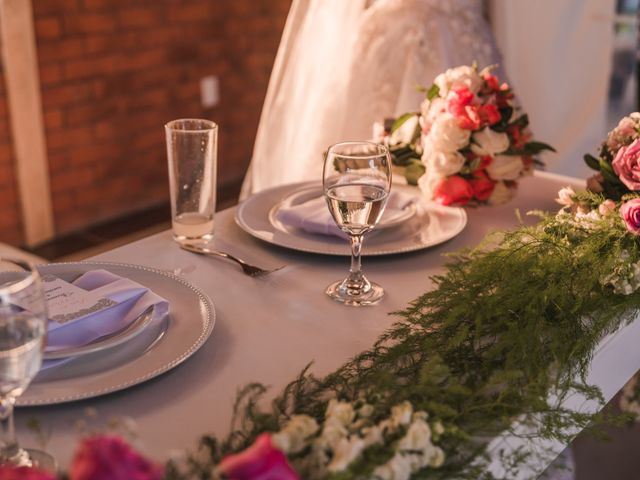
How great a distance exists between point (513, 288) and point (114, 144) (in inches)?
106

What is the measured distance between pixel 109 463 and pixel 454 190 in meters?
0.94

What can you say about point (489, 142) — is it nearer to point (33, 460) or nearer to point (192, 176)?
point (192, 176)

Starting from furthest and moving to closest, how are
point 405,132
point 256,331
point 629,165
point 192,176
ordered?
point 405,132, point 192,176, point 629,165, point 256,331

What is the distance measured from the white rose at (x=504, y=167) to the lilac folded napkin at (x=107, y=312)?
2.00 ft

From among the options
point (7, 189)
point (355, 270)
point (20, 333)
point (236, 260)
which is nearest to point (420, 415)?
point (20, 333)

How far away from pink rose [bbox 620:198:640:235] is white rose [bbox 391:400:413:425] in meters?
0.48

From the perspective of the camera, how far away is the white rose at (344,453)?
1.95 ft

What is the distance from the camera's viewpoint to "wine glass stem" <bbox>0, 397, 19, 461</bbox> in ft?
2.14

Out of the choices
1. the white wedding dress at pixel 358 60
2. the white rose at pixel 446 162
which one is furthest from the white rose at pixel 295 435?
the white wedding dress at pixel 358 60

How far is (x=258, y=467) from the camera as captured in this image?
0.52 metres

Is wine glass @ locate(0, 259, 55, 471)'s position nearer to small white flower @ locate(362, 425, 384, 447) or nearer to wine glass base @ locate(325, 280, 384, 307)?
small white flower @ locate(362, 425, 384, 447)

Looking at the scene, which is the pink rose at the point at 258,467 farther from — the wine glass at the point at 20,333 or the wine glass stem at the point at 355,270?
the wine glass stem at the point at 355,270

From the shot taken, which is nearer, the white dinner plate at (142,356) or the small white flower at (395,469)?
the small white flower at (395,469)

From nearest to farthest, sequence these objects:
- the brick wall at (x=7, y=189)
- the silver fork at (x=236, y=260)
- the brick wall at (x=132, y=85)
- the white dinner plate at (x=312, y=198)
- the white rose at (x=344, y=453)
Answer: the white rose at (x=344, y=453), the silver fork at (x=236, y=260), the white dinner plate at (x=312, y=198), the brick wall at (x=7, y=189), the brick wall at (x=132, y=85)
